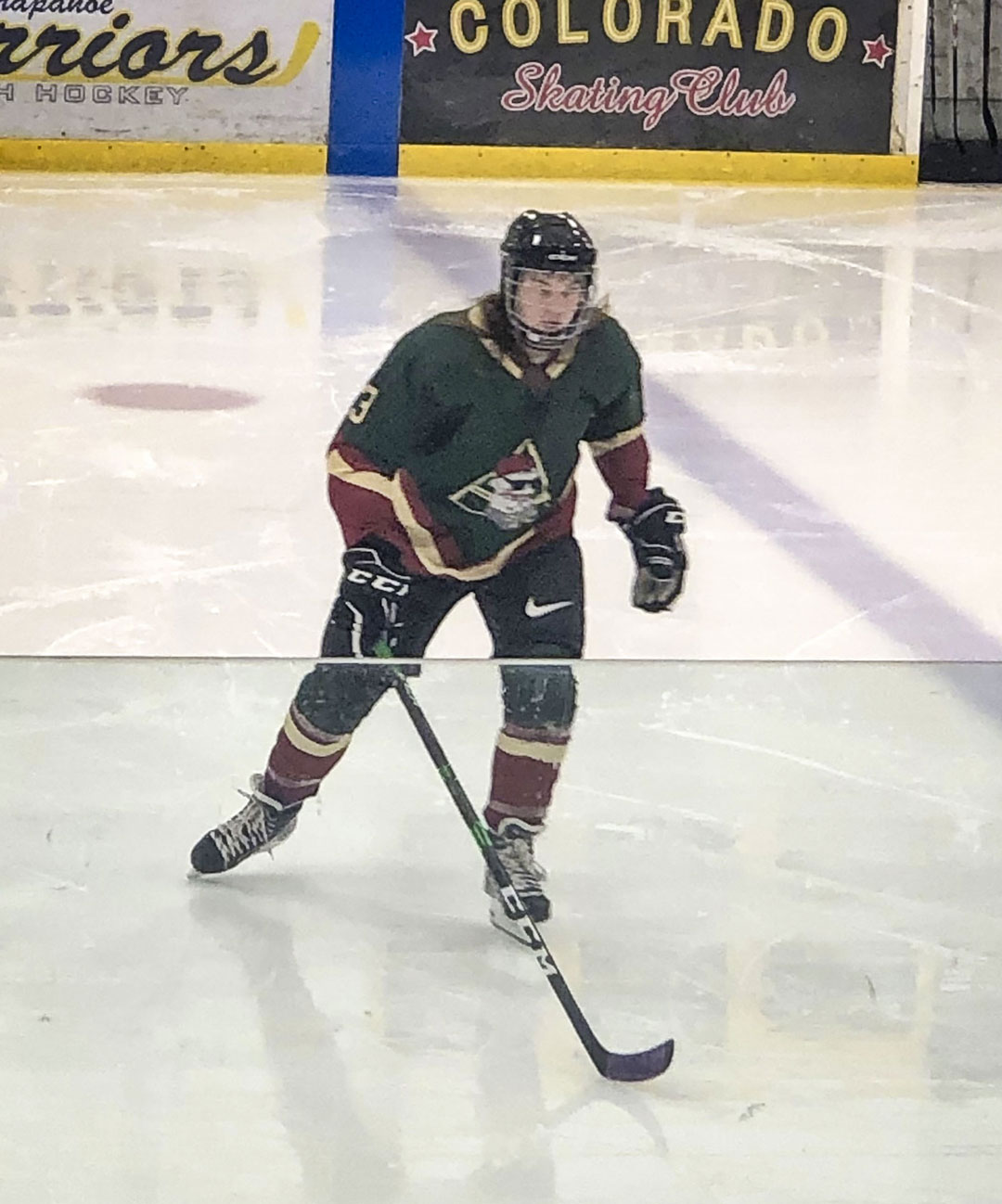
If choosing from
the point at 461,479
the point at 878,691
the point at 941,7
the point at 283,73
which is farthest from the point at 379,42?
the point at 878,691

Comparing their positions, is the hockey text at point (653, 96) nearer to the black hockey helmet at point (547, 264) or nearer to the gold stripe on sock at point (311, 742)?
the black hockey helmet at point (547, 264)

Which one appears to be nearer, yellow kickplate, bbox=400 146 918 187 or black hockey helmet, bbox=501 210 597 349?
black hockey helmet, bbox=501 210 597 349

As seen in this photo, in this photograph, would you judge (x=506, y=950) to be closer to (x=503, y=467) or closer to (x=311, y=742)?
(x=311, y=742)

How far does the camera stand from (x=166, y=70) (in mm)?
8164

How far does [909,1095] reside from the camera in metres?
1.45

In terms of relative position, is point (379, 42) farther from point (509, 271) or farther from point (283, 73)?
point (509, 271)

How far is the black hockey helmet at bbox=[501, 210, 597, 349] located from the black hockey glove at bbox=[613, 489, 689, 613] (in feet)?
0.89

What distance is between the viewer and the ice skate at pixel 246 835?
157 cm

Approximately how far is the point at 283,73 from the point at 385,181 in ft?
2.09

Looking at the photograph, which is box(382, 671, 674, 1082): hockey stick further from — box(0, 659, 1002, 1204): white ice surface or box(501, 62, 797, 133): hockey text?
box(501, 62, 797, 133): hockey text

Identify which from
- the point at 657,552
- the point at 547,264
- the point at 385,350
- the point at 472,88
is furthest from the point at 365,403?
the point at 472,88

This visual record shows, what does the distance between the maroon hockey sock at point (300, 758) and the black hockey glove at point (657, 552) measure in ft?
2.23

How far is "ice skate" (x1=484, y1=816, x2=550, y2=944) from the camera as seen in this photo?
5.04 feet

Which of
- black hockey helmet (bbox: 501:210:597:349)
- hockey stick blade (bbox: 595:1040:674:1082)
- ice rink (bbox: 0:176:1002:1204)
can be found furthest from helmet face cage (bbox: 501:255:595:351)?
hockey stick blade (bbox: 595:1040:674:1082)
